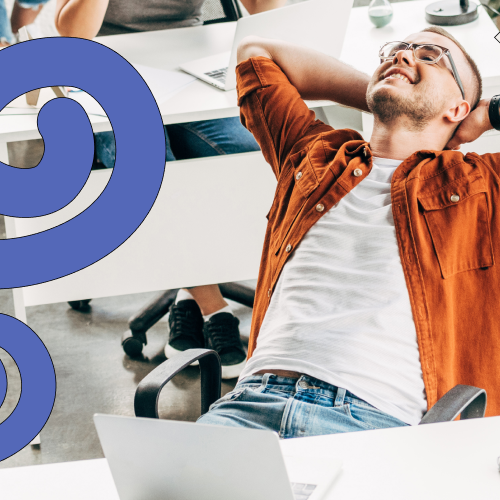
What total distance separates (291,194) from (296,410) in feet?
1.86

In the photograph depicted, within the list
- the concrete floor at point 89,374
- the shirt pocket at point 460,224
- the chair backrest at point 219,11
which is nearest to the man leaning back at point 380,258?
the shirt pocket at point 460,224

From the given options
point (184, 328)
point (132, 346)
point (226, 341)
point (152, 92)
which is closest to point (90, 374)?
point (132, 346)

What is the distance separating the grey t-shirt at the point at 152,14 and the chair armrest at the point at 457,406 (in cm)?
206

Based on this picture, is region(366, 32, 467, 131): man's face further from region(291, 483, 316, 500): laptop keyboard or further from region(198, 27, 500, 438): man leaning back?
region(291, 483, 316, 500): laptop keyboard

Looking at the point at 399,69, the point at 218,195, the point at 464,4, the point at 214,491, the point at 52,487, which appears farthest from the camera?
the point at 464,4

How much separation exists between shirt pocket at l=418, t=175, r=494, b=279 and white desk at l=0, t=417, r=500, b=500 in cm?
44

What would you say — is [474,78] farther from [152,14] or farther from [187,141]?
[152,14]

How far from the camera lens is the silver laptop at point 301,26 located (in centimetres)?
182

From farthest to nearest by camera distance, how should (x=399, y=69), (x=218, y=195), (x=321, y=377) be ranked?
(x=218, y=195) → (x=399, y=69) → (x=321, y=377)

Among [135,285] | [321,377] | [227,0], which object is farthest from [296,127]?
[227,0]

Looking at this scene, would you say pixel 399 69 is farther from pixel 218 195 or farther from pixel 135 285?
pixel 135 285

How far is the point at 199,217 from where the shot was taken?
2.10 metres

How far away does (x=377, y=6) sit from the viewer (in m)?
2.26

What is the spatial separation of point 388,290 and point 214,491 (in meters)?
0.64
